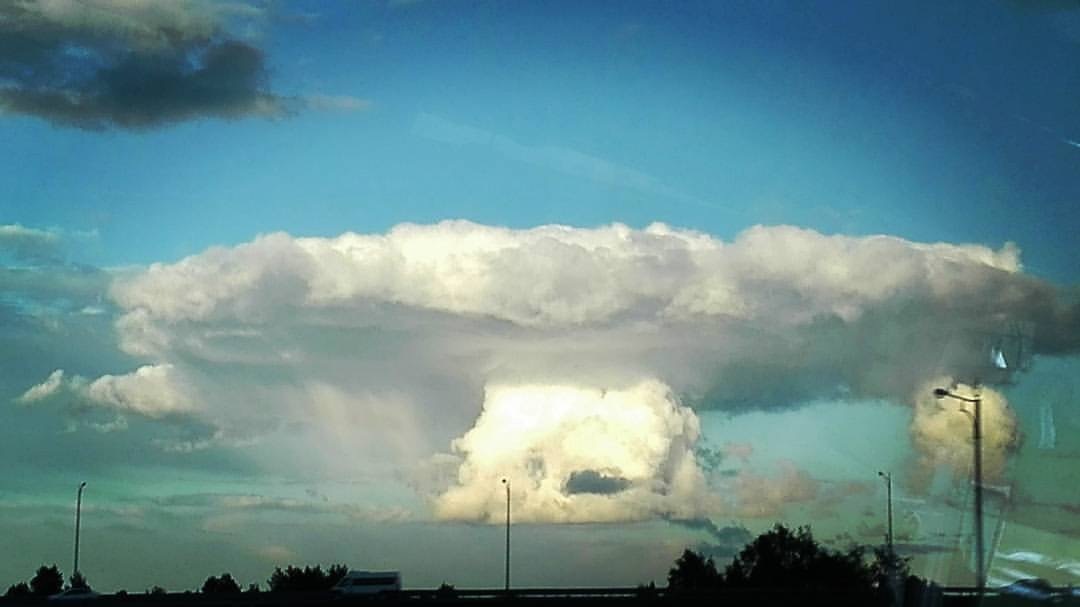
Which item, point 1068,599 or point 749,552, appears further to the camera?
point 749,552

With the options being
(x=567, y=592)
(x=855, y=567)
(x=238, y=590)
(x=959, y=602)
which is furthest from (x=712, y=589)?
(x=959, y=602)

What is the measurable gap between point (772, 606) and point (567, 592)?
7.72 meters

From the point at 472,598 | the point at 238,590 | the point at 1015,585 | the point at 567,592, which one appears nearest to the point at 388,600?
the point at 472,598

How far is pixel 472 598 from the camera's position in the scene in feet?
144

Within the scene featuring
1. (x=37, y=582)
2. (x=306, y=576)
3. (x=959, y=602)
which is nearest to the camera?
(x=959, y=602)

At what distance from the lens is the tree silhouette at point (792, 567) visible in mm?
34250

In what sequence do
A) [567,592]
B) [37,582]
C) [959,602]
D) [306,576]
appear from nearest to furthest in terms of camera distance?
[959,602] → [567,592] → [37,582] → [306,576]

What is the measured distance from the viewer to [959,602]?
694 inches

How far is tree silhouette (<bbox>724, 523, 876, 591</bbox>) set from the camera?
1348 inches

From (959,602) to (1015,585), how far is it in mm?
2951

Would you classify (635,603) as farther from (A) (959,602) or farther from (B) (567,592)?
(A) (959,602)

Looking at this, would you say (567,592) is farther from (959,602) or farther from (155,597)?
(959,602)

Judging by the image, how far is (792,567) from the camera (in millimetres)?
39531

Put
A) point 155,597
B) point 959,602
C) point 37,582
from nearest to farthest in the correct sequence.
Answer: point 959,602
point 155,597
point 37,582
